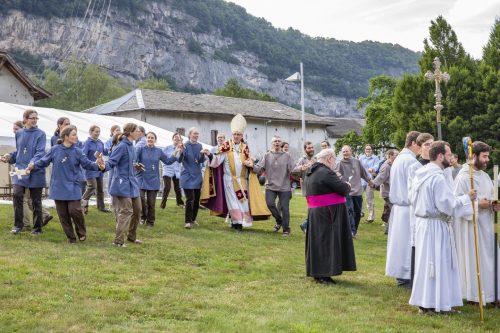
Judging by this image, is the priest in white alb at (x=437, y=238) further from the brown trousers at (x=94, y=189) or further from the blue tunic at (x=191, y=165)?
the brown trousers at (x=94, y=189)

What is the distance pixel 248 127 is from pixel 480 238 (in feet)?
162

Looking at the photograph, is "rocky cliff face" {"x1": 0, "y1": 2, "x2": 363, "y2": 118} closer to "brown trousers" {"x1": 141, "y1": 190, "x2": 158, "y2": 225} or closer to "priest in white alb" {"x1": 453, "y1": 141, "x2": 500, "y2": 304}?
"brown trousers" {"x1": 141, "y1": 190, "x2": 158, "y2": 225}

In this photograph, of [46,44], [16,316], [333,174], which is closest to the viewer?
[16,316]

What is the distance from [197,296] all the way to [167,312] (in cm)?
87

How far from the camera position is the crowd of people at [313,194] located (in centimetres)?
731

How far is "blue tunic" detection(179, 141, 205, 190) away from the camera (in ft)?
45.6

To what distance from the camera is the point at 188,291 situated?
8141 millimetres

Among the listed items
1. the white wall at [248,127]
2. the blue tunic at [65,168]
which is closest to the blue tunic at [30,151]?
the blue tunic at [65,168]

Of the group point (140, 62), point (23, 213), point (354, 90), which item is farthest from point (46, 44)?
point (23, 213)

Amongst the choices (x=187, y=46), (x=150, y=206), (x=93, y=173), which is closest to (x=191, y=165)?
(x=150, y=206)

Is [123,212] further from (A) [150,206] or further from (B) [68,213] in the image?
(A) [150,206]

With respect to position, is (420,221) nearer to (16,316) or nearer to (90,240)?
(16,316)

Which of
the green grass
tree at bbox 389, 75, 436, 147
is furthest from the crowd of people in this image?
tree at bbox 389, 75, 436, 147

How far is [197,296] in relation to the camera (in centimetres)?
788
